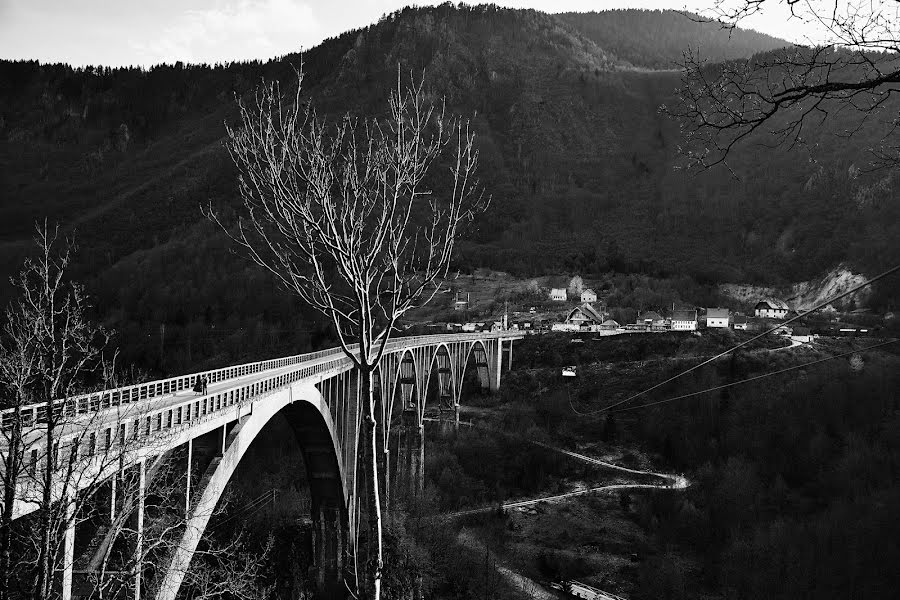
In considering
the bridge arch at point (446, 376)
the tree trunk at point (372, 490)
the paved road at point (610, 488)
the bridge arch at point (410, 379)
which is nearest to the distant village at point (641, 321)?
the bridge arch at point (446, 376)

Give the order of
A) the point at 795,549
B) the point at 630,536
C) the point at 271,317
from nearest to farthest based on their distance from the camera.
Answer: the point at 795,549 < the point at 630,536 < the point at 271,317

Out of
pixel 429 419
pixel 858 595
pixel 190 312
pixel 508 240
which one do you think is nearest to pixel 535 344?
pixel 429 419

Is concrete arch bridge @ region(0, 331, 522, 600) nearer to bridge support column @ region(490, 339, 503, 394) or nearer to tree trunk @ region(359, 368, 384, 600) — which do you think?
tree trunk @ region(359, 368, 384, 600)

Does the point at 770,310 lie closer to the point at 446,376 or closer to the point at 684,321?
the point at 684,321

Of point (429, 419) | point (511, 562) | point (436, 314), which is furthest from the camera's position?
point (436, 314)

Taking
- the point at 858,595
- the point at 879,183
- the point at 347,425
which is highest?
the point at 879,183

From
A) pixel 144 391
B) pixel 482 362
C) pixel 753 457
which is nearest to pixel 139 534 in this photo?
pixel 144 391

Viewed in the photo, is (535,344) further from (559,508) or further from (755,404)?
(559,508)
